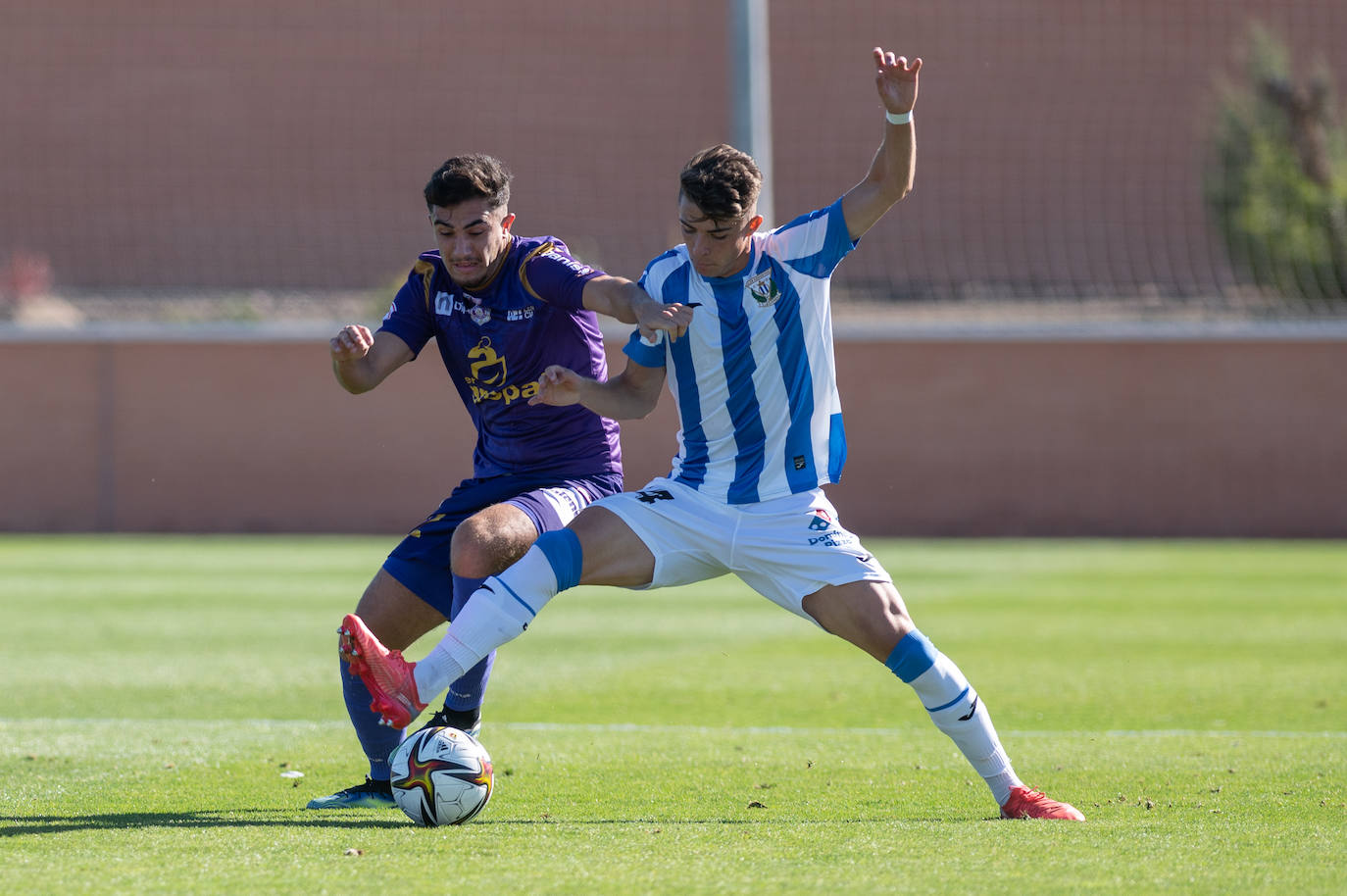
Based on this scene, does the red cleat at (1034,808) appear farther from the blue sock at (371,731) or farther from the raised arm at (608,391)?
the blue sock at (371,731)

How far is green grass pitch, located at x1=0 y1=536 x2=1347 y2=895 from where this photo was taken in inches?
159

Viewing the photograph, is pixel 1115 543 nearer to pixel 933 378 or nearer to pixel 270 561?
pixel 933 378

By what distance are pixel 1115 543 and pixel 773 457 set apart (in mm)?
12441

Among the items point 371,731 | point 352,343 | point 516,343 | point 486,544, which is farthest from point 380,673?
point 516,343

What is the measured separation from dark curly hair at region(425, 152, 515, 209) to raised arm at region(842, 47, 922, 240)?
110 centimetres

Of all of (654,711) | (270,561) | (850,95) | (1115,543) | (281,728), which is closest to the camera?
(281,728)

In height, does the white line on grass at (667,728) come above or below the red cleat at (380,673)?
below

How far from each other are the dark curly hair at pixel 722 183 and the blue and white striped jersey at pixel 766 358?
0.25m

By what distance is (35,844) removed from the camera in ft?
14.1

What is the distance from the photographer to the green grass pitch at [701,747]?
159 inches

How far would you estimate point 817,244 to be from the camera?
4996mm

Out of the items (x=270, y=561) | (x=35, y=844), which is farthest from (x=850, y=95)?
(x=35, y=844)

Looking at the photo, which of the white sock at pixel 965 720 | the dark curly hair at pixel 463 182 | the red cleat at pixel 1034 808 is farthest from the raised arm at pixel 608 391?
the red cleat at pixel 1034 808

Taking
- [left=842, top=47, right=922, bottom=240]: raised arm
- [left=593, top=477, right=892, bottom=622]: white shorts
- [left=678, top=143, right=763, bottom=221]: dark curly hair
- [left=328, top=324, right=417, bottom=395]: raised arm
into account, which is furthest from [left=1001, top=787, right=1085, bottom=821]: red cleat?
[left=328, top=324, right=417, bottom=395]: raised arm
